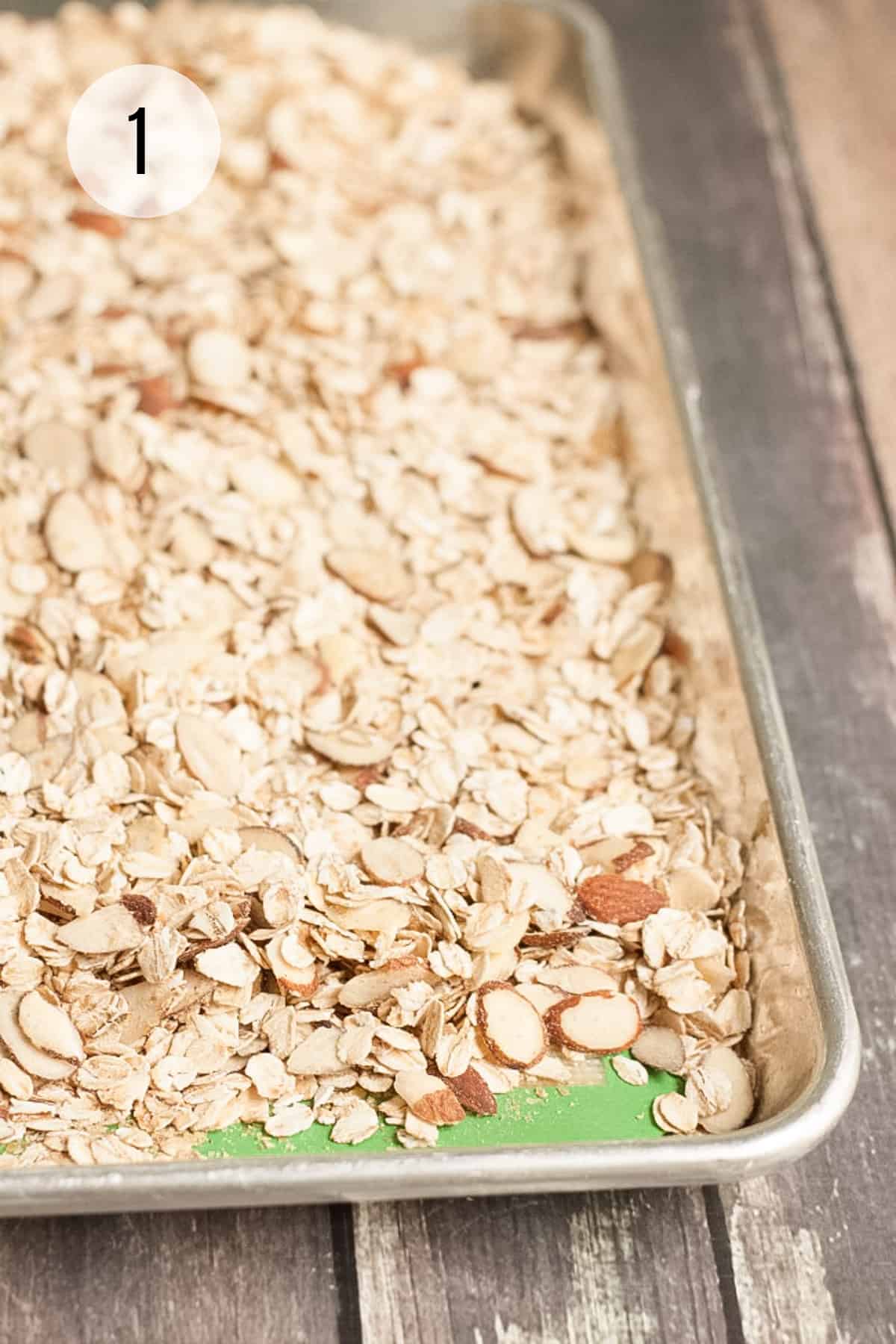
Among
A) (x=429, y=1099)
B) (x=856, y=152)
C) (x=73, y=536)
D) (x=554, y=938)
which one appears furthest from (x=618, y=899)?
(x=856, y=152)

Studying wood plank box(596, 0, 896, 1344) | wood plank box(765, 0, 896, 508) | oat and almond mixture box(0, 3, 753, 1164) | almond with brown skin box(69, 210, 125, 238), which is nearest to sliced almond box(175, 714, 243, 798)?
oat and almond mixture box(0, 3, 753, 1164)

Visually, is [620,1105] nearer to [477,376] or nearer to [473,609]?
[473,609]

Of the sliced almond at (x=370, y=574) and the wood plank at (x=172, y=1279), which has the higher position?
the sliced almond at (x=370, y=574)

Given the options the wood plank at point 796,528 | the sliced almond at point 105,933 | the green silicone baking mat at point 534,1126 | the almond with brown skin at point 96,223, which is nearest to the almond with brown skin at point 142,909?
the sliced almond at point 105,933

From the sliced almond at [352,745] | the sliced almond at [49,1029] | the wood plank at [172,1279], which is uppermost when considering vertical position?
the sliced almond at [352,745]

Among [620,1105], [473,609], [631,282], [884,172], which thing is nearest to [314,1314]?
[620,1105]

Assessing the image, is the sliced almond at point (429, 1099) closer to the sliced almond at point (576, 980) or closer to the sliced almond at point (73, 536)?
the sliced almond at point (576, 980)

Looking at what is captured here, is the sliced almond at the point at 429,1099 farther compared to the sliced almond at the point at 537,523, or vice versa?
the sliced almond at the point at 537,523
